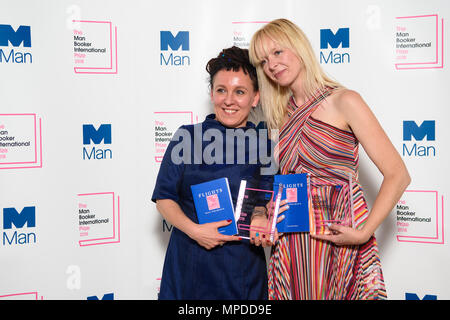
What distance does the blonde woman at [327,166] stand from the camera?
1.57 meters

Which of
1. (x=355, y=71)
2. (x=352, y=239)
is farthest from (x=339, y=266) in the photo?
(x=355, y=71)

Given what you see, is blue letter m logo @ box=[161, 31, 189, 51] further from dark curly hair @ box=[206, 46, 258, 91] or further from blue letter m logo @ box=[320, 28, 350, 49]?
blue letter m logo @ box=[320, 28, 350, 49]

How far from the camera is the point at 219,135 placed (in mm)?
1810

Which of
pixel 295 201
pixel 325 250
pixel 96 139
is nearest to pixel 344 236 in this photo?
pixel 325 250

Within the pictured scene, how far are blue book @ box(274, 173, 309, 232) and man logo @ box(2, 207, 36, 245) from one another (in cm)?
144

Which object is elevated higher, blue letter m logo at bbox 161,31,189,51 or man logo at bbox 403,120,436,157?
blue letter m logo at bbox 161,31,189,51

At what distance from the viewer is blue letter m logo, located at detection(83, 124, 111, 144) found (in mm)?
2374

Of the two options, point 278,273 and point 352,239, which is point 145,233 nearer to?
point 278,273

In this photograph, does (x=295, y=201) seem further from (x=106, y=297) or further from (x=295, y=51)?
(x=106, y=297)

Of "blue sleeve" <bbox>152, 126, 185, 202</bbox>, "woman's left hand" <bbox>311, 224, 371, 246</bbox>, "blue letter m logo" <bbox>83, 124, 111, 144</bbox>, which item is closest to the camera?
"woman's left hand" <bbox>311, 224, 371, 246</bbox>

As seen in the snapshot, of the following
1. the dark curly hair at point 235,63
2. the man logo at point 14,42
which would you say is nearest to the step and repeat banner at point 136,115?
the man logo at point 14,42

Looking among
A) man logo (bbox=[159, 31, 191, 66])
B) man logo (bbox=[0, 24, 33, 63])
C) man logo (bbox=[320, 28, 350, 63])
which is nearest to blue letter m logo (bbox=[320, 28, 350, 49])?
man logo (bbox=[320, 28, 350, 63])

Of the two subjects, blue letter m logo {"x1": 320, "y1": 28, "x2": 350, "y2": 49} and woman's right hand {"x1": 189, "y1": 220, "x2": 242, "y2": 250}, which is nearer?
woman's right hand {"x1": 189, "y1": 220, "x2": 242, "y2": 250}

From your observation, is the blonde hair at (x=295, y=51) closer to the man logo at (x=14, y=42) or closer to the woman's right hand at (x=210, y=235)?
the woman's right hand at (x=210, y=235)
